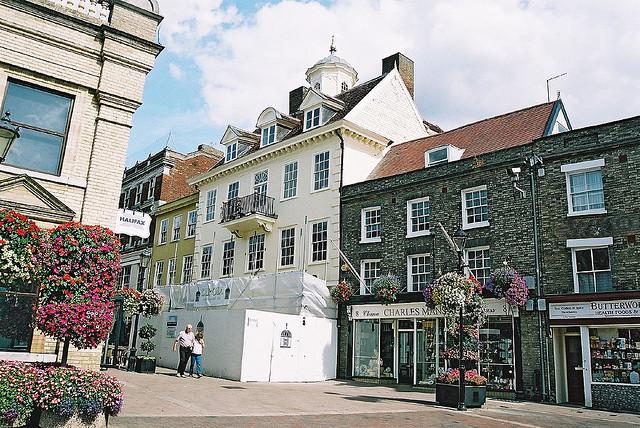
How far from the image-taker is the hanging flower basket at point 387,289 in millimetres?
21031

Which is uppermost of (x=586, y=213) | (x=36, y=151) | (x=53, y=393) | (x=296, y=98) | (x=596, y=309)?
(x=296, y=98)

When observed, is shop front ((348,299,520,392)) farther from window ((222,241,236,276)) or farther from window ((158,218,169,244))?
window ((158,218,169,244))

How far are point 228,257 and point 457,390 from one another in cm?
1771

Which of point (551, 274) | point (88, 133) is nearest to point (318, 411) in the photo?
point (88, 133)

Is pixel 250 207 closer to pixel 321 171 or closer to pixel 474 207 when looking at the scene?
pixel 321 171

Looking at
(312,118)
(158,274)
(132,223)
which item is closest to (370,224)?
(312,118)

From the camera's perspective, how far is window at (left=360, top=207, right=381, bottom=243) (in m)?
23.1

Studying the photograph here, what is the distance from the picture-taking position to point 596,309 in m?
16.5

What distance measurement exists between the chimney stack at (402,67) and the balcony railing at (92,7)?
19.1 m

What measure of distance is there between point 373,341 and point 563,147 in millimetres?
10145

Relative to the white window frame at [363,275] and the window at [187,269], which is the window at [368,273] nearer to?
the white window frame at [363,275]

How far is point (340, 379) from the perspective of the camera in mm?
22750

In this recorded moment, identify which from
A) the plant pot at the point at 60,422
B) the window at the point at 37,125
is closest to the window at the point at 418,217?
the window at the point at 37,125

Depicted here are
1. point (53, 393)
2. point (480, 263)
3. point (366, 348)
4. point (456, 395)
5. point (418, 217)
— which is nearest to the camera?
point (53, 393)
